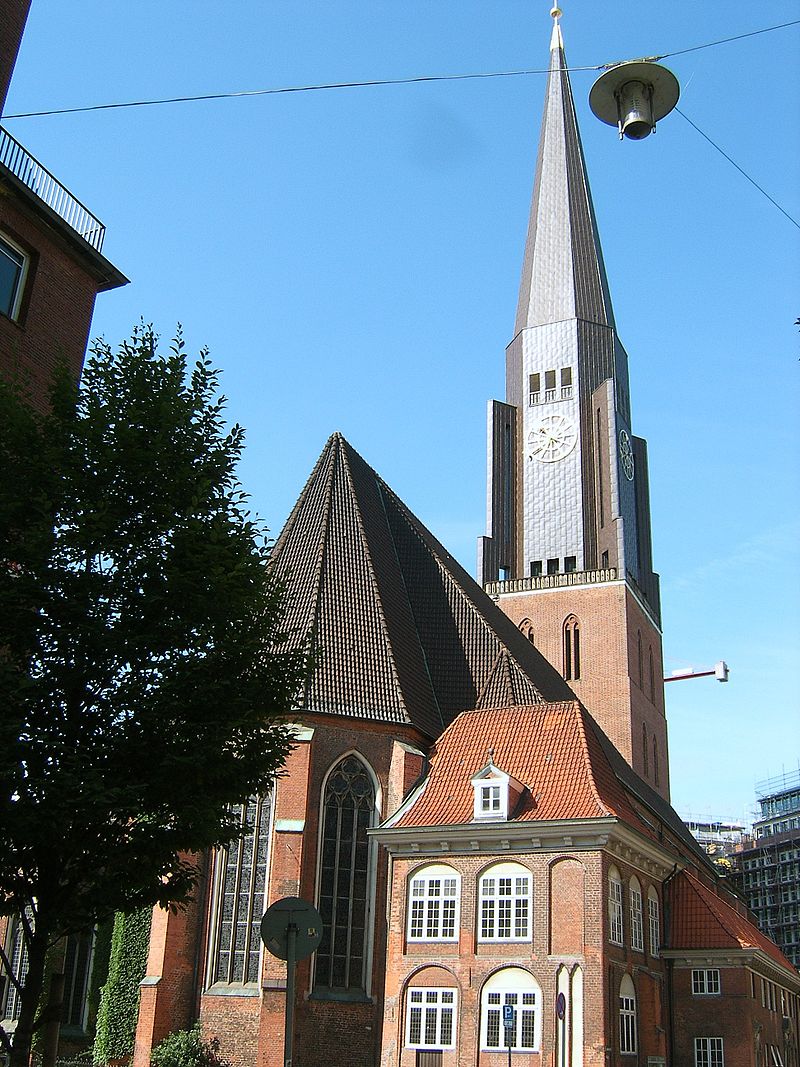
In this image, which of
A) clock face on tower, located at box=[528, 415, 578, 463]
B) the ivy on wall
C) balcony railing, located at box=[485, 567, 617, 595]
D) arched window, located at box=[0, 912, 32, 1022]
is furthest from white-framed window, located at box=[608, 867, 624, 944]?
clock face on tower, located at box=[528, 415, 578, 463]

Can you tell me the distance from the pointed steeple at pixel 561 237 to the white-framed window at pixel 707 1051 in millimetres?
36504

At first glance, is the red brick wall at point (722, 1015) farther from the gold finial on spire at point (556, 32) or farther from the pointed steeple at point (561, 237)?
the gold finial on spire at point (556, 32)

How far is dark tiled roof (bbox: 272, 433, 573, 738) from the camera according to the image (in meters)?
27.1

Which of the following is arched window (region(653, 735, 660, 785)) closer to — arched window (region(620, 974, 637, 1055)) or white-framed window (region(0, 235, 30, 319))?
arched window (region(620, 974, 637, 1055))

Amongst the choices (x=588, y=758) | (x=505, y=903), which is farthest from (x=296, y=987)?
(x=588, y=758)

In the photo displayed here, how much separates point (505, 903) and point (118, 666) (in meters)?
14.2

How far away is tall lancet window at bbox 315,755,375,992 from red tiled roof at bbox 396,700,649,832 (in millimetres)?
1177

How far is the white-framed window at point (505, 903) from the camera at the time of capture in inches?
904

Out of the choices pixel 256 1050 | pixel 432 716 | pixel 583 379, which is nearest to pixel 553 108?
pixel 583 379

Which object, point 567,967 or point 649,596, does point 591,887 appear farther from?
point 649,596

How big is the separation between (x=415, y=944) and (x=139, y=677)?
1440 centimetres

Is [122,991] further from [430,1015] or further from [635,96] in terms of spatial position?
[635,96]

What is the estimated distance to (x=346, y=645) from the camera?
27562mm

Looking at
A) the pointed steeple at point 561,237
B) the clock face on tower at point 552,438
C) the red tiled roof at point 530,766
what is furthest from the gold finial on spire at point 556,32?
the red tiled roof at point 530,766
